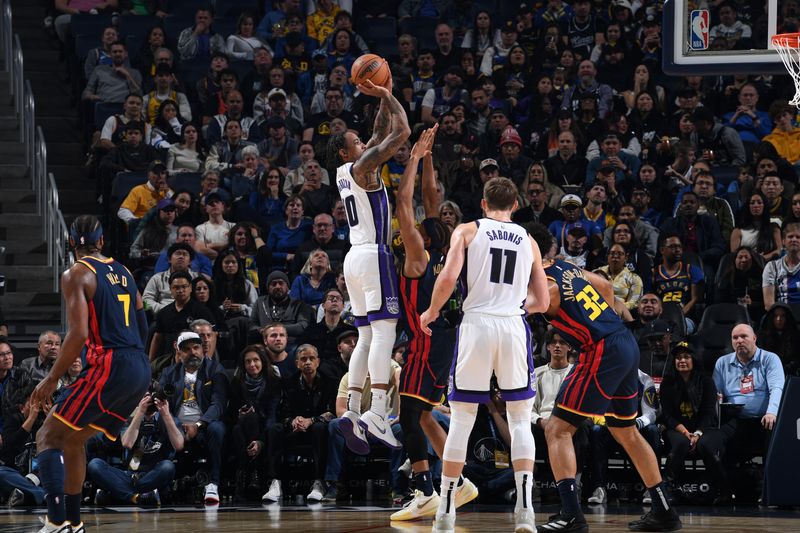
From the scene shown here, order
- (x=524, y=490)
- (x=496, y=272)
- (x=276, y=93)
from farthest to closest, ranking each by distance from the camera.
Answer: (x=276, y=93) → (x=496, y=272) → (x=524, y=490)

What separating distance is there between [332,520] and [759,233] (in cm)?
685

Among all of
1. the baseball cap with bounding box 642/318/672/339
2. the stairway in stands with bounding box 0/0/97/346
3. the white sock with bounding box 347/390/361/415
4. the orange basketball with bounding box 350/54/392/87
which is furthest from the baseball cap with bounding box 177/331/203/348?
the baseball cap with bounding box 642/318/672/339

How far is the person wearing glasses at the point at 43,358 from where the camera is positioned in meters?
11.9

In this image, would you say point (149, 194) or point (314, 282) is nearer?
point (314, 282)

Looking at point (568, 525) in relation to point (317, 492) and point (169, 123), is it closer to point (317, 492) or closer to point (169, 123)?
point (317, 492)

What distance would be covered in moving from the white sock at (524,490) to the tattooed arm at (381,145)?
235 centimetres

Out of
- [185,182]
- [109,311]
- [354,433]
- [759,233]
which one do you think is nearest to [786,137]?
[759,233]

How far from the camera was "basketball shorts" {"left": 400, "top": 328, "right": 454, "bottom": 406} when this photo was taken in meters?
8.79

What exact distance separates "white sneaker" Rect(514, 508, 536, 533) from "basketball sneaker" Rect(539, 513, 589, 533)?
1.69 ft

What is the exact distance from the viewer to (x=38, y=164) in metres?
15.6

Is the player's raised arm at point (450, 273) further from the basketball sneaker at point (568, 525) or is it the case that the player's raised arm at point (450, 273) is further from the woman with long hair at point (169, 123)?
the woman with long hair at point (169, 123)

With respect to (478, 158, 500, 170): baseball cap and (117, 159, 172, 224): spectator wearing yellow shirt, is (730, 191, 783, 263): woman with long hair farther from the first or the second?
(117, 159, 172, 224): spectator wearing yellow shirt

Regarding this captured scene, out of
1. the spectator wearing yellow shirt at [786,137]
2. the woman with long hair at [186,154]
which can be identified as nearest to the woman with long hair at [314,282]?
the woman with long hair at [186,154]

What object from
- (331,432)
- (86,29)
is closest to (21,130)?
(86,29)
